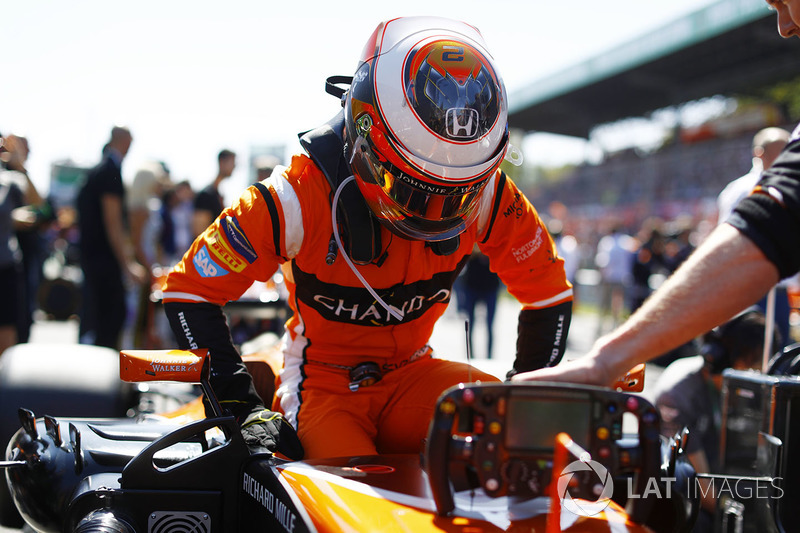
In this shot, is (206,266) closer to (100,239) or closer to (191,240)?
(100,239)

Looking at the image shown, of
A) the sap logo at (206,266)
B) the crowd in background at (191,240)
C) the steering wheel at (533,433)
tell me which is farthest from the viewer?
the crowd in background at (191,240)

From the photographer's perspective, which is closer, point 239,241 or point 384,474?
point 384,474

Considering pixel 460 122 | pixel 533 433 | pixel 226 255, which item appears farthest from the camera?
pixel 226 255

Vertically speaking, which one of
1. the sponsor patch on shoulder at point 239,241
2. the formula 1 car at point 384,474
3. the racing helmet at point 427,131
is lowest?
the formula 1 car at point 384,474

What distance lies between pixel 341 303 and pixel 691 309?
1149 mm

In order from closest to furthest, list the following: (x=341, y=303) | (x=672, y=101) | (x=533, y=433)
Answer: (x=533, y=433)
(x=341, y=303)
(x=672, y=101)

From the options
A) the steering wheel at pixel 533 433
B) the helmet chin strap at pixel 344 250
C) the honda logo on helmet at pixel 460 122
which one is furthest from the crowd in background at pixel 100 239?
the steering wheel at pixel 533 433

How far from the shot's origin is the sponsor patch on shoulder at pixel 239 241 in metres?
2.00

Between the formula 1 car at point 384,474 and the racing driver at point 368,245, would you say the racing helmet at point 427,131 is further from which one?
the formula 1 car at point 384,474

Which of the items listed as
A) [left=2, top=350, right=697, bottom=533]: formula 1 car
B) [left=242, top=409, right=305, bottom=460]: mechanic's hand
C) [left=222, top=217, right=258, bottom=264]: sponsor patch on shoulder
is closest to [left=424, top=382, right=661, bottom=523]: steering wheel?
[left=2, top=350, right=697, bottom=533]: formula 1 car

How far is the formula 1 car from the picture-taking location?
3.79 feet

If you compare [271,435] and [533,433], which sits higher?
[533,433]

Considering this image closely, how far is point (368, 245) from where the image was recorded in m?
2.02

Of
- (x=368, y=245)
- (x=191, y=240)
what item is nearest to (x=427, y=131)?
(x=368, y=245)
